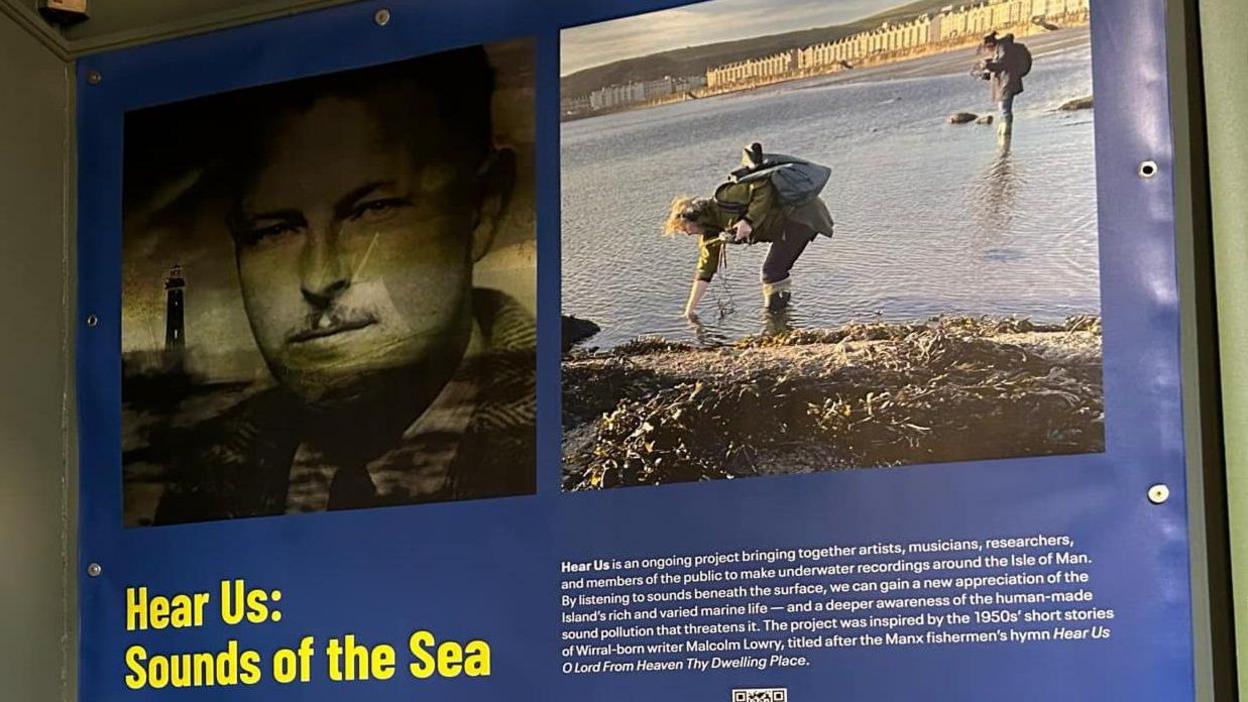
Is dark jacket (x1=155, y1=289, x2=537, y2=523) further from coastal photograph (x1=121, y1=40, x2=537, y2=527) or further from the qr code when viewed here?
Result: the qr code

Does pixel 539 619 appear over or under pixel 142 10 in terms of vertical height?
under

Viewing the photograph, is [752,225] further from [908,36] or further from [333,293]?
[333,293]

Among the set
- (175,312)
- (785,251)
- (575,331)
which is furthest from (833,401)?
(175,312)

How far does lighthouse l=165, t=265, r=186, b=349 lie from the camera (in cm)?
163

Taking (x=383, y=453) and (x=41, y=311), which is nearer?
(x=383, y=453)

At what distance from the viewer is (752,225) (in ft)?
4.66

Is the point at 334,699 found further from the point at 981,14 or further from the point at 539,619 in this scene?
the point at 981,14

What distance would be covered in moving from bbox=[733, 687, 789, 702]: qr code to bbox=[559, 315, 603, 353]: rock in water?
37 centimetres

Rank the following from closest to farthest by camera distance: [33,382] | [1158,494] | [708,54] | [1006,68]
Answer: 1. [1158,494]
2. [1006,68]
3. [708,54]
4. [33,382]

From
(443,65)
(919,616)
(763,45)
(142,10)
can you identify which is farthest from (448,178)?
(919,616)

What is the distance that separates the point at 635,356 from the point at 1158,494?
0.50 meters

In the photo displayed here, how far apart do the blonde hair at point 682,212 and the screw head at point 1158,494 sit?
0.49 metres

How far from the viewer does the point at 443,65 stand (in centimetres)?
157

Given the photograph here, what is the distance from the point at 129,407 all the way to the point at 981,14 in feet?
3.25
